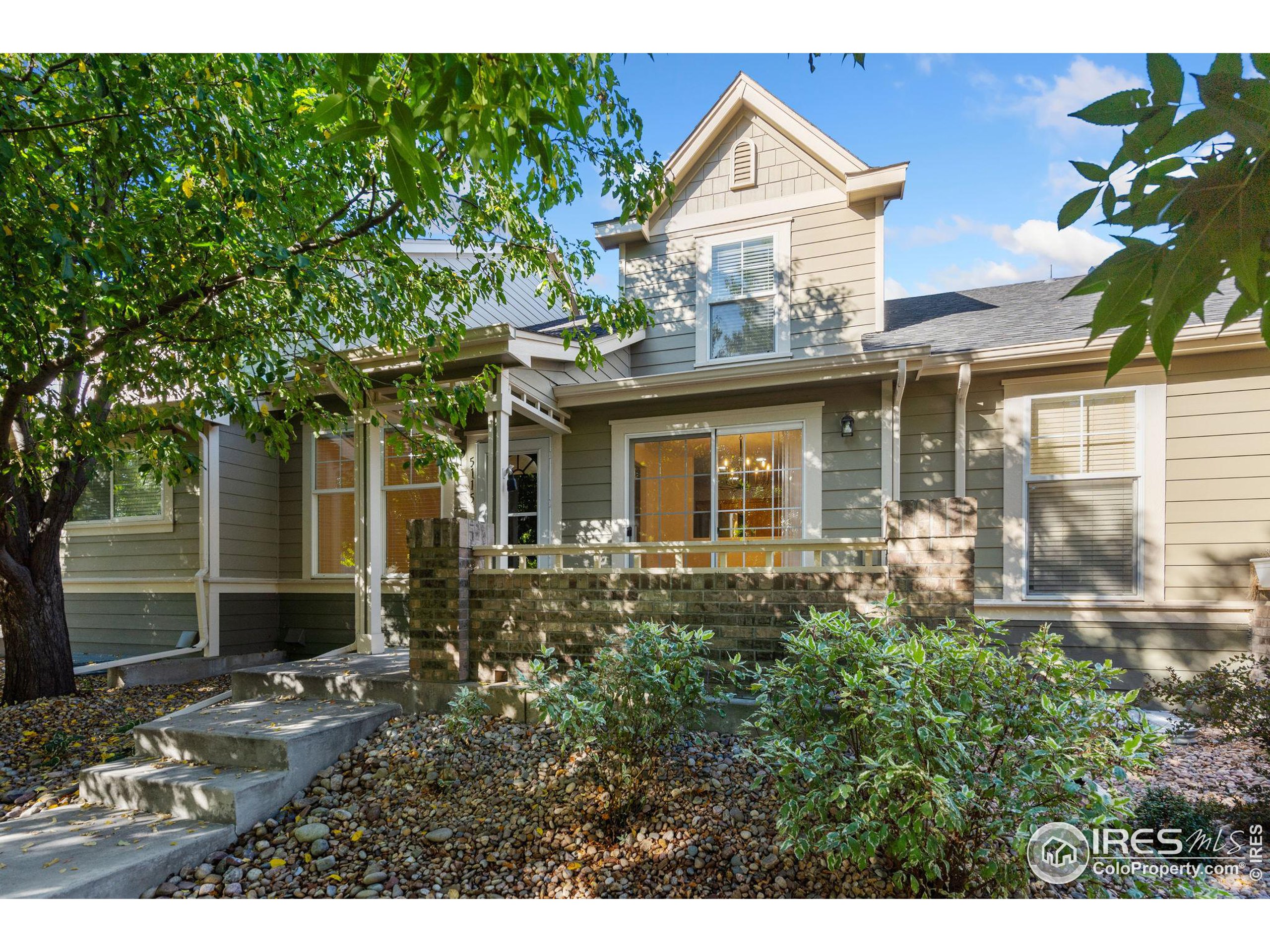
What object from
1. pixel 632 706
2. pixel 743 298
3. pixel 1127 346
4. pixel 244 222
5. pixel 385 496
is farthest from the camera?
pixel 385 496

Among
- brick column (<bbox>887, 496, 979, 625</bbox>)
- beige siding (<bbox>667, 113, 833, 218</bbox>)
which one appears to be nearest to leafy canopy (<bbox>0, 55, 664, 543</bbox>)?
beige siding (<bbox>667, 113, 833, 218</bbox>)

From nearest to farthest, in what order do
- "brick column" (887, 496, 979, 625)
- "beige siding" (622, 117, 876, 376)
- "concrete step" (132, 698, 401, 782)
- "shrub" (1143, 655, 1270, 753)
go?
"shrub" (1143, 655, 1270, 753) → "brick column" (887, 496, 979, 625) → "concrete step" (132, 698, 401, 782) → "beige siding" (622, 117, 876, 376)

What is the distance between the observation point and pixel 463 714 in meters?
3.66

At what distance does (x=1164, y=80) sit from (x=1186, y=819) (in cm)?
284

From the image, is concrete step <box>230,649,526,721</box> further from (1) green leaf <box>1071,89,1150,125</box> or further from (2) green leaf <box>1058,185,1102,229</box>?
(1) green leaf <box>1071,89,1150,125</box>

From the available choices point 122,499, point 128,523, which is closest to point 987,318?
point 128,523

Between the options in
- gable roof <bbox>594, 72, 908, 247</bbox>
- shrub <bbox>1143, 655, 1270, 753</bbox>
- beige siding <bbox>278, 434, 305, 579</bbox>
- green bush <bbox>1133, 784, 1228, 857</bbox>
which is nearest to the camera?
green bush <bbox>1133, 784, 1228, 857</bbox>

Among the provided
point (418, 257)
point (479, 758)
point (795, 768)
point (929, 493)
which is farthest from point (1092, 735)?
point (418, 257)

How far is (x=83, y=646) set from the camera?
24.5ft

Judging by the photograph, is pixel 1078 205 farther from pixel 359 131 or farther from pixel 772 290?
pixel 772 290

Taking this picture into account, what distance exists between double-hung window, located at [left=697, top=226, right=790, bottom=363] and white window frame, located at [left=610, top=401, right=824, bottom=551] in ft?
2.20

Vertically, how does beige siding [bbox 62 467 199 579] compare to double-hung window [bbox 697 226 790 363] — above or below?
below

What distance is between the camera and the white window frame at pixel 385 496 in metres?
5.65

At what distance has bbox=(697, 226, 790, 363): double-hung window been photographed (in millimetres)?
6188
